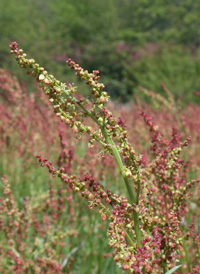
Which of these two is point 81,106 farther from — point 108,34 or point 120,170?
point 108,34

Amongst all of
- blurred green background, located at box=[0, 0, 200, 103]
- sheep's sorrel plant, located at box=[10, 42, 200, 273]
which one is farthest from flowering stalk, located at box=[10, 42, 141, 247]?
blurred green background, located at box=[0, 0, 200, 103]

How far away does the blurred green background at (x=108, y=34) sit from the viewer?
2844 centimetres

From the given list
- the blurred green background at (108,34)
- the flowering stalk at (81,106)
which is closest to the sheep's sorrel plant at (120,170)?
the flowering stalk at (81,106)

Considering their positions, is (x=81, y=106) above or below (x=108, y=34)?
below

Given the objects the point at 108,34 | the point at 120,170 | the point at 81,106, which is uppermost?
the point at 108,34

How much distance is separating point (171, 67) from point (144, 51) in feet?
25.8

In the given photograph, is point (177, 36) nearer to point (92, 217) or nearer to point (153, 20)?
point (153, 20)

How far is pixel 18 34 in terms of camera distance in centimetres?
3023

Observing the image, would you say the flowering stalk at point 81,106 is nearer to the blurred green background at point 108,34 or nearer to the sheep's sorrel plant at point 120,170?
the sheep's sorrel plant at point 120,170

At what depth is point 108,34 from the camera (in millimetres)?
36125

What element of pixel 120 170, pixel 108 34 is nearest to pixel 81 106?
pixel 120 170

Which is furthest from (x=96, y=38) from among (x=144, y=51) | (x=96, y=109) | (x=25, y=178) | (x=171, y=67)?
(x=96, y=109)

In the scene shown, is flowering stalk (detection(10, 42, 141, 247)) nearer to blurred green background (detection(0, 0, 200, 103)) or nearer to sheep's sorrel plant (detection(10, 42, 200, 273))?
sheep's sorrel plant (detection(10, 42, 200, 273))

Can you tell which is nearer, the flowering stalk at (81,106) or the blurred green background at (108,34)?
the flowering stalk at (81,106)
